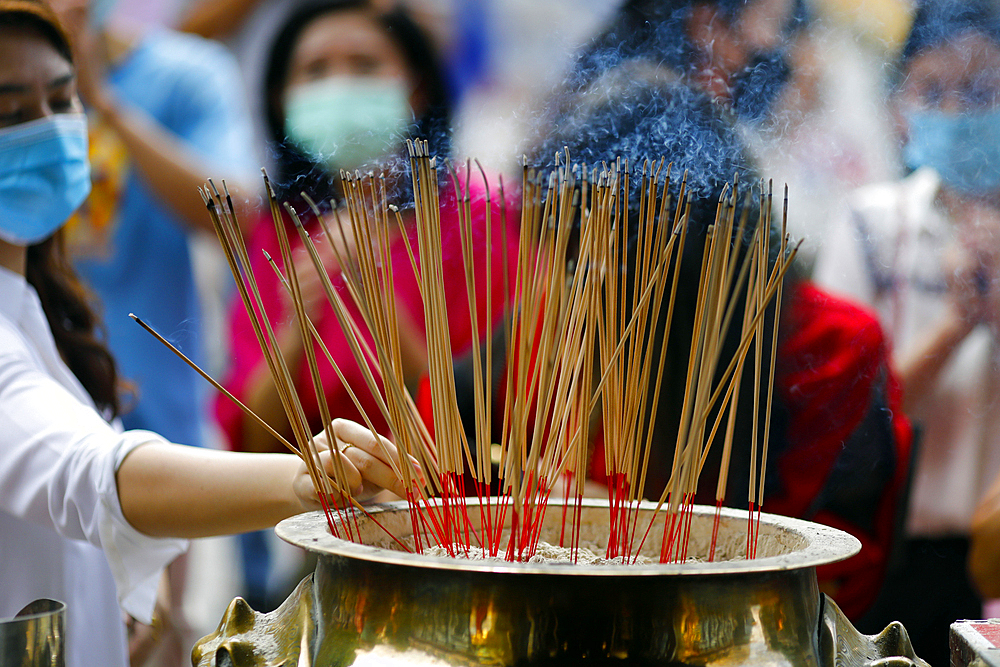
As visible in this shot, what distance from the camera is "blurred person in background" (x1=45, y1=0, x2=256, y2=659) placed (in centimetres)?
171

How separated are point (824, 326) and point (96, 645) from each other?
1225 mm

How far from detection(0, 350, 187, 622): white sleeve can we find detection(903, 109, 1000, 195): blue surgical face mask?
1.30 m

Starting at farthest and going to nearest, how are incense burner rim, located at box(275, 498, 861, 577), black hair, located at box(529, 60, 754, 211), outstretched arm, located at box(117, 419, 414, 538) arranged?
black hair, located at box(529, 60, 754, 211) → outstretched arm, located at box(117, 419, 414, 538) → incense burner rim, located at box(275, 498, 861, 577)

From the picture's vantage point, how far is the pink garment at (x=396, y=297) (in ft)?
4.84

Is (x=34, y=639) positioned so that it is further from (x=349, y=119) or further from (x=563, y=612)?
(x=349, y=119)

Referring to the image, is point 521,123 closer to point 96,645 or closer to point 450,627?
point 96,645

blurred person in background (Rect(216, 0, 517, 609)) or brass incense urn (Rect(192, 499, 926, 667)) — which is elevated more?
blurred person in background (Rect(216, 0, 517, 609))

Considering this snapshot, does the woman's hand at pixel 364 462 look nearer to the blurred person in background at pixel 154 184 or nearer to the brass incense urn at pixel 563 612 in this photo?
the brass incense urn at pixel 563 612

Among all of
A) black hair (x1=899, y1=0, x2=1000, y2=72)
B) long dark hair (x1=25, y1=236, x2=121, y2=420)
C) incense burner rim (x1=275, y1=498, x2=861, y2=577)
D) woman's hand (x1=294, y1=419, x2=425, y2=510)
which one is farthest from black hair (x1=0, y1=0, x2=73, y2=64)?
black hair (x1=899, y1=0, x2=1000, y2=72)

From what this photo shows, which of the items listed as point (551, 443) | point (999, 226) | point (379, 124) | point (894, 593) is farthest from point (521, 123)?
point (894, 593)

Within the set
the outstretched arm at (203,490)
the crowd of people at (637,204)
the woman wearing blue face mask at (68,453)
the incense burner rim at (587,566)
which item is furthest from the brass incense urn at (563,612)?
the crowd of people at (637,204)

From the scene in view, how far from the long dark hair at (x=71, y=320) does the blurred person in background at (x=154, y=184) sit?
0.31 m

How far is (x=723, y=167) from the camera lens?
1369 mm

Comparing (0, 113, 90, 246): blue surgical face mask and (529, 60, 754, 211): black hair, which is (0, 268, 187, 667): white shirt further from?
(529, 60, 754, 211): black hair
